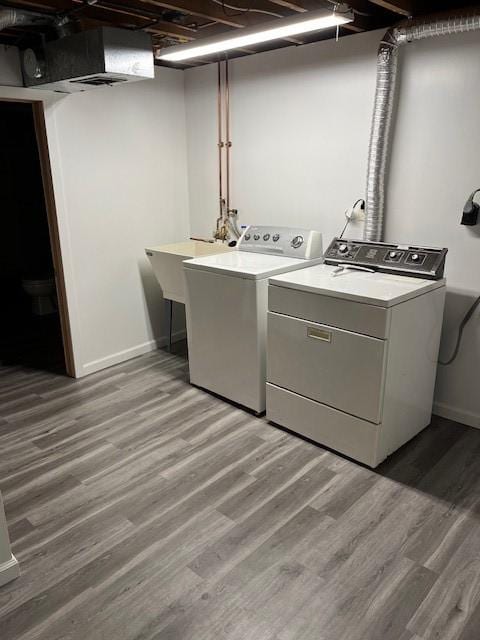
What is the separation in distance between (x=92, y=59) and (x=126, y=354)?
2.31 meters

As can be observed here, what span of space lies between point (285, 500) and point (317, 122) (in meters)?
2.46

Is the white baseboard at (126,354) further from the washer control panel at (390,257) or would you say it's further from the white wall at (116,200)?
the washer control panel at (390,257)

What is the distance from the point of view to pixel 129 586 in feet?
6.18

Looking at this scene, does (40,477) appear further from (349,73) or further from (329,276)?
(349,73)

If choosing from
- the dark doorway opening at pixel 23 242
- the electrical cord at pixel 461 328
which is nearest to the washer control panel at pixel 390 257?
the electrical cord at pixel 461 328

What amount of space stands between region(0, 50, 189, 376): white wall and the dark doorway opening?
0.91 meters

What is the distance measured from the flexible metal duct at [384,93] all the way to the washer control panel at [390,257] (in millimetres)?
137

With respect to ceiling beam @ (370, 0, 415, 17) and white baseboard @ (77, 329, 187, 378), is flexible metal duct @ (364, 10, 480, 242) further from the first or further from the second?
white baseboard @ (77, 329, 187, 378)

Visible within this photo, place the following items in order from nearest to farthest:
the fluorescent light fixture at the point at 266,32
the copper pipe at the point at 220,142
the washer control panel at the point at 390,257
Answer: the fluorescent light fixture at the point at 266,32, the washer control panel at the point at 390,257, the copper pipe at the point at 220,142

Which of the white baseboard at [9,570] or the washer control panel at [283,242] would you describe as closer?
the white baseboard at [9,570]

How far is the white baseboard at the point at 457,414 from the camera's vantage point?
2958 millimetres

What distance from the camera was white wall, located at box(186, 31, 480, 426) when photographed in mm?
2697

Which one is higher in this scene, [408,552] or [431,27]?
[431,27]

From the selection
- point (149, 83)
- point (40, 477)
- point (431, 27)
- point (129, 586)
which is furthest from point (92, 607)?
point (149, 83)
